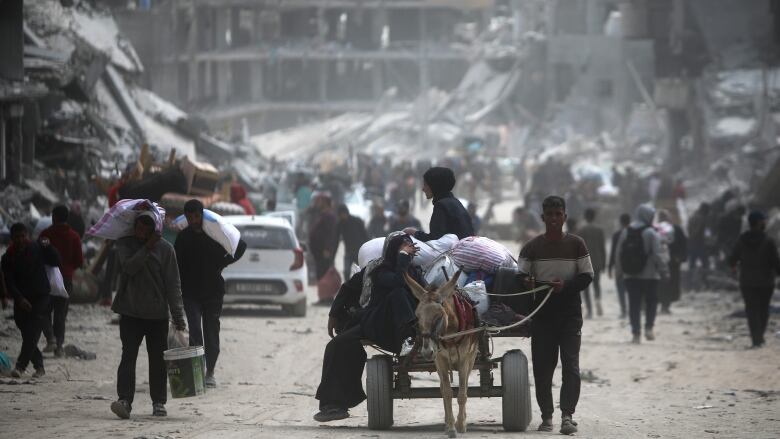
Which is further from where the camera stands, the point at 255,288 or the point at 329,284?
the point at 329,284

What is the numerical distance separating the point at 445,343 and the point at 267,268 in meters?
11.2

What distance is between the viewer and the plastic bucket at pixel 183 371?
1204 cm

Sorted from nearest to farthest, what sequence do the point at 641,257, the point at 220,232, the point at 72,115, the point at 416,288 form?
1. the point at 416,288
2. the point at 220,232
3. the point at 641,257
4. the point at 72,115

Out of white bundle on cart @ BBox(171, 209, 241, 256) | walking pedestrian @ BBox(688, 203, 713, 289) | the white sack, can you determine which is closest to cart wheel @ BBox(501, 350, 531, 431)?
the white sack

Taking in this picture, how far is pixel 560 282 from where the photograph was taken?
1148 cm

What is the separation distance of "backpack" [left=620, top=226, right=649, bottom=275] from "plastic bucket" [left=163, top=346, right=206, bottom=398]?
9.21 meters

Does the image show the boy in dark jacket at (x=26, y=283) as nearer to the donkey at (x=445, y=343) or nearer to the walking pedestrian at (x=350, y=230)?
the donkey at (x=445, y=343)

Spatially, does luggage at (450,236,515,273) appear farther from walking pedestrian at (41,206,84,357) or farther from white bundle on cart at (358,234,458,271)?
walking pedestrian at (41,206,84,357)

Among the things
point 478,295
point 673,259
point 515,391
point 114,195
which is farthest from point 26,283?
point 673,259

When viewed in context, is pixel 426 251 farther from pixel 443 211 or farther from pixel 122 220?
pixel 122 220

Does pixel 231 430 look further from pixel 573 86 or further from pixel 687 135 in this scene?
pixel 573 86

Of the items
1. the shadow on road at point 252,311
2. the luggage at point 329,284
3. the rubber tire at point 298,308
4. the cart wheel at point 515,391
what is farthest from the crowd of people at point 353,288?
the luggage at point 329,284

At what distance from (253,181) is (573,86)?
130ft

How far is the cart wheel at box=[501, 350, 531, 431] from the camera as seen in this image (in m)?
11.6
